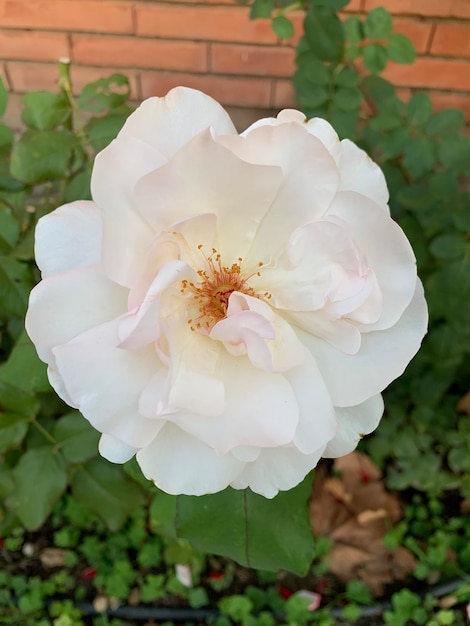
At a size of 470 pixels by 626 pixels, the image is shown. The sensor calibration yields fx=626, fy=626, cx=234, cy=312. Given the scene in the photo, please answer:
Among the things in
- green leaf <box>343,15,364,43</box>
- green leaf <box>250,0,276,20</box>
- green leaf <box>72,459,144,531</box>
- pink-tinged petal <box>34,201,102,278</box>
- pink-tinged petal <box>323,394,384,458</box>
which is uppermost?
green leaf <box>250,0,276,20</box>

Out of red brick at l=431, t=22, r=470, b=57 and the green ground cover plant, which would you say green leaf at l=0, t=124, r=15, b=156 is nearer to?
the green ground cover plant

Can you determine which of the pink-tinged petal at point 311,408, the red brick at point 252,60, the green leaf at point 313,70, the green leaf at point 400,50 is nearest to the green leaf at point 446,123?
the green leaf at point 400,50

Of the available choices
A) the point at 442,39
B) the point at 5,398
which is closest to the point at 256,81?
the point at 442,39

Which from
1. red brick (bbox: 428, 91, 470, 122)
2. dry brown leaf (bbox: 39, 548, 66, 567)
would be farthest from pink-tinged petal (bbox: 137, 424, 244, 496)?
red brick (bbox: 428, 91, 470, 122)

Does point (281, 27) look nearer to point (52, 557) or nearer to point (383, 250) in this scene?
point (383, 250)

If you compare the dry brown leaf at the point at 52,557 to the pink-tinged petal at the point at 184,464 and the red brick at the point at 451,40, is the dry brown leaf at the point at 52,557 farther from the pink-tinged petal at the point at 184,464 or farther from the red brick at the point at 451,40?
the red brick at the point at 451,40

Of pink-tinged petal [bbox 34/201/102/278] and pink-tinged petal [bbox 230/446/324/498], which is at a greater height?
pink-tinged petal [bbox 34/201/102/278]
